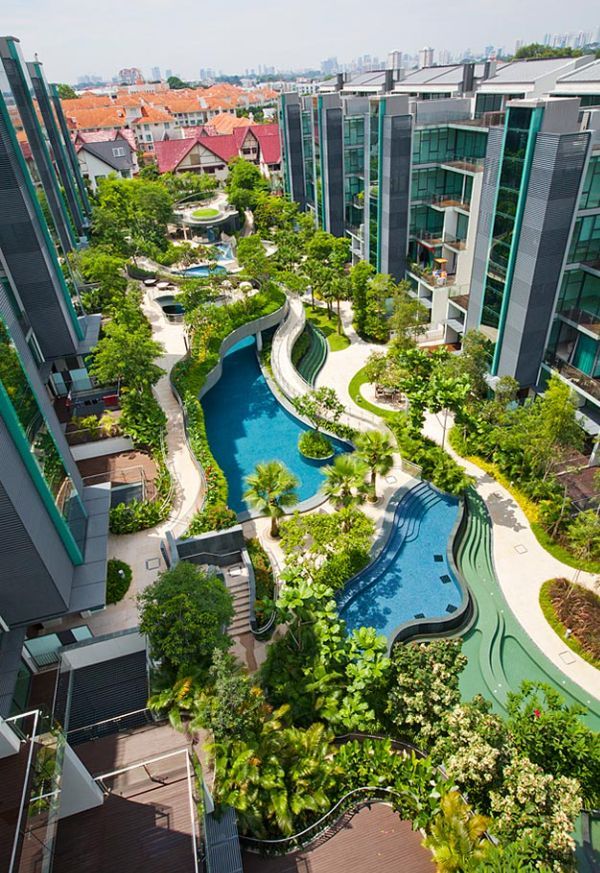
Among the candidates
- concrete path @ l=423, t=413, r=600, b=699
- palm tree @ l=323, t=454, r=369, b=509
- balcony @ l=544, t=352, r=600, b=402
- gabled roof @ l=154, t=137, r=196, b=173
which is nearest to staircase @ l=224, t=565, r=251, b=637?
palm tree @ l=323, t=454, r=369, b=509

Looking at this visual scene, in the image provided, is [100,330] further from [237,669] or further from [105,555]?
[237,669]

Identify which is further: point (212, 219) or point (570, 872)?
point (212, 219)

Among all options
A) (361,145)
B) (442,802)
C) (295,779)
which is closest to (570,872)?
(442,802)

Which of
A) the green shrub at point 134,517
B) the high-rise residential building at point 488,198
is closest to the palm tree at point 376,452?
the green shrub at point 134,517

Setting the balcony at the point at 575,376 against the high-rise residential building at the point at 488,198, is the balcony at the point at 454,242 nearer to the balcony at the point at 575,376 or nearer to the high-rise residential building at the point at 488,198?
the high-rise residential building at the point at 488,198

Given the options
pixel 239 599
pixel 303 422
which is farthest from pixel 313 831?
pixel 303 422
